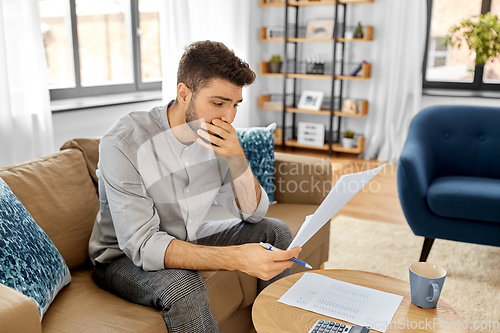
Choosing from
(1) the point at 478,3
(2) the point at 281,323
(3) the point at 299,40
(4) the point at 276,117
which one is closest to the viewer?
(2) the point at 281,323

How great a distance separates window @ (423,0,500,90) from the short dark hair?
3473 millimetres

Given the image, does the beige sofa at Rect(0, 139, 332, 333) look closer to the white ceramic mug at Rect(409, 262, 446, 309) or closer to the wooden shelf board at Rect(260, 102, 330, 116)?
the white ceramic mug at Rect(409, 262, 446, 309)

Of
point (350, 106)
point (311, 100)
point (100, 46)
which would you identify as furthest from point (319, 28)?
point (100, 46)

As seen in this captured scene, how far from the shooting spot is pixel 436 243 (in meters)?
2.52

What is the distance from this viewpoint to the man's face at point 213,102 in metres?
1.34

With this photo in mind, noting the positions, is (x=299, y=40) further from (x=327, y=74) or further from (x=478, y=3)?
(x=478, y=3)

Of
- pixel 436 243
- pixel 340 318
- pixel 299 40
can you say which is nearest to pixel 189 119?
pixel 340 318

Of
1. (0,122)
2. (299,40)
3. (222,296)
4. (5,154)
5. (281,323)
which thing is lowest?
(222,296)

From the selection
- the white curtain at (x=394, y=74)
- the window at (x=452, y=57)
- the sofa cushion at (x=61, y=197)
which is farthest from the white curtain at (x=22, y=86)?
the window at (x=452, y=57)

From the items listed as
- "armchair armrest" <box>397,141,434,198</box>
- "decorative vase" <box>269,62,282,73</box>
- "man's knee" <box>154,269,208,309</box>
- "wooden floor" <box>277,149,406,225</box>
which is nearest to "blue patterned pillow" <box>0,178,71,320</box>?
"man's knee" <box>154,269,208,309</box>

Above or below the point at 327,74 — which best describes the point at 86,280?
below

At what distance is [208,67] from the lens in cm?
133

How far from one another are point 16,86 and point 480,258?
8.25ft

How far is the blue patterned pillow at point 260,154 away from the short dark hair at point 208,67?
69 centimetres
